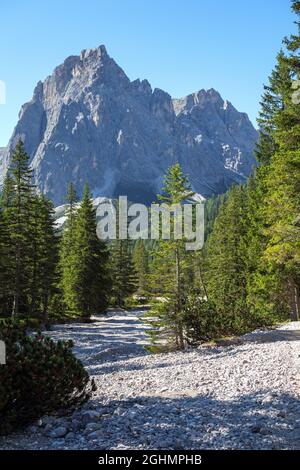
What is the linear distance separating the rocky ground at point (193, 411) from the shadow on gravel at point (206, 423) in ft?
0.05

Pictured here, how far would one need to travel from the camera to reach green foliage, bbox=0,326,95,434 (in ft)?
25.0

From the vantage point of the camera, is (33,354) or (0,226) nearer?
(33,354)

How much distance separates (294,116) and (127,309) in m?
51.1

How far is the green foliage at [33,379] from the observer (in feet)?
25.0

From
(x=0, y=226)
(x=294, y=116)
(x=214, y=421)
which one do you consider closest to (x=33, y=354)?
(x=214, y=421)

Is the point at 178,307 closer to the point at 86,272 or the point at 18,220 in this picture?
the point at 18,220

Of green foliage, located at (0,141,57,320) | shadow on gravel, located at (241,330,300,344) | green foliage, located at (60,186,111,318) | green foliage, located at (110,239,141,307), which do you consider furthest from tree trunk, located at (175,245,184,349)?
green foliage, located at (110,239,141,307)

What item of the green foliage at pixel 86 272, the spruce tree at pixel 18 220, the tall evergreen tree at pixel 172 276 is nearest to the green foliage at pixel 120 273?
the green foliage at pixel 86 272

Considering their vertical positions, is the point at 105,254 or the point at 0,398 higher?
the point at 105,254

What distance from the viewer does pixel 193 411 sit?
839 cm

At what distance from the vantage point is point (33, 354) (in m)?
8.38
